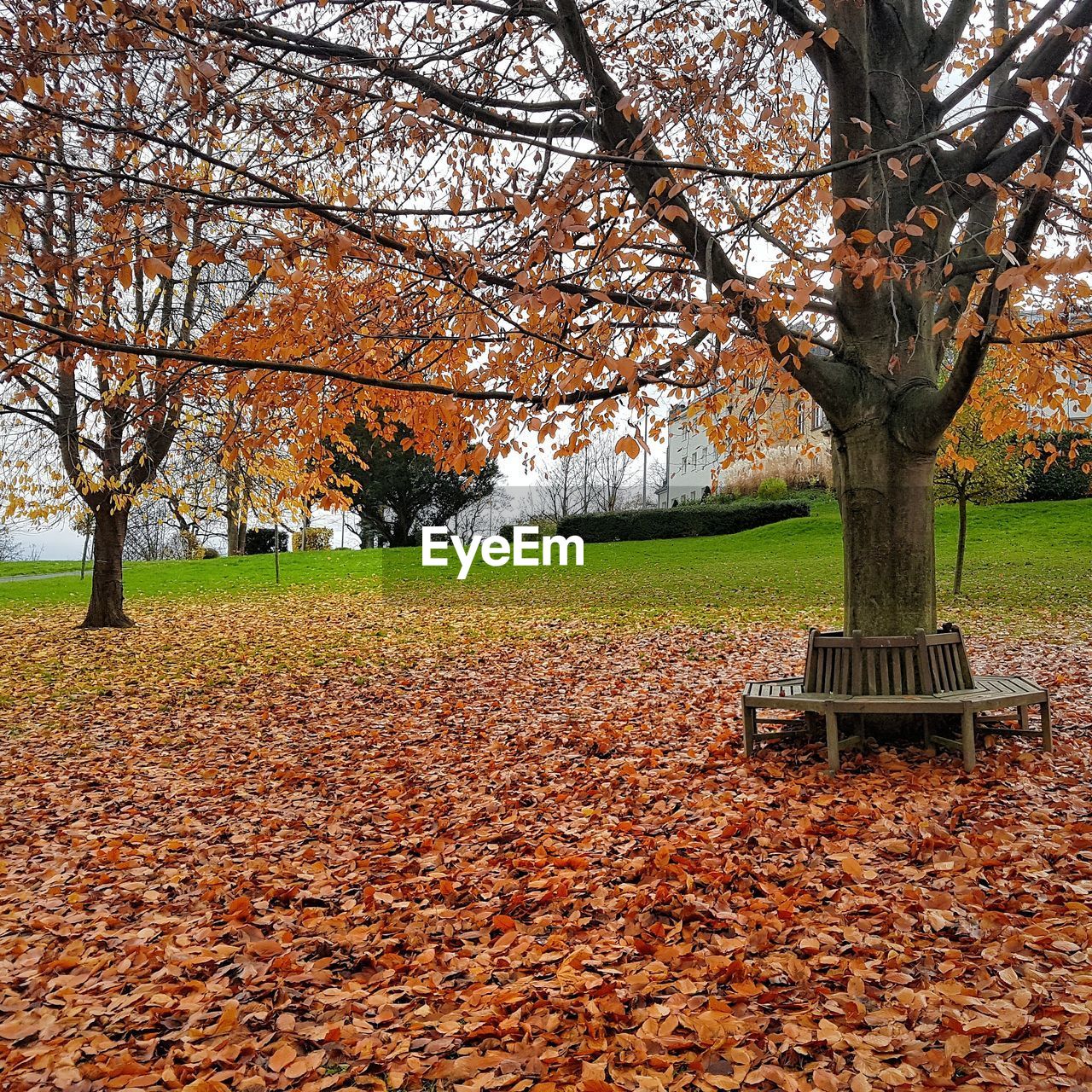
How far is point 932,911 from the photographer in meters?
3.54

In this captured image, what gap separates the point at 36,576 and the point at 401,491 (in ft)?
48.1

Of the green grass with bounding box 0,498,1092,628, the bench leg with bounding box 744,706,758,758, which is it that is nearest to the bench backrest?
the bench leg with bounding box 744,706,758,758

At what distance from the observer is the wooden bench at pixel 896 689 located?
522cm

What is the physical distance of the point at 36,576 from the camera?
26109mm

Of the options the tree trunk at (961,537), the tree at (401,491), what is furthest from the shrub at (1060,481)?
→ the tree at (401,491)

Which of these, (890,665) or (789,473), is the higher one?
(789,473)

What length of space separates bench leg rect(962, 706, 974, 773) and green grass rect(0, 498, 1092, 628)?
325 inches

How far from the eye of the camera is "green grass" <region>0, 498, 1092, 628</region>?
15172 mm

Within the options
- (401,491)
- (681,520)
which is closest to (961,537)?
(681,520)

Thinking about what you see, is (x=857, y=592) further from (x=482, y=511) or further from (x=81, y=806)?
(x=482, y=511)

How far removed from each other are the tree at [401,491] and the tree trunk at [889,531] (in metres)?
29.4

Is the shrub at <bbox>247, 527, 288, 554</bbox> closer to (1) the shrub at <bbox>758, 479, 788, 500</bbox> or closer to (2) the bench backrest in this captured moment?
(1) the shrub at <bbox>758, 479, 788, 500</bbox>

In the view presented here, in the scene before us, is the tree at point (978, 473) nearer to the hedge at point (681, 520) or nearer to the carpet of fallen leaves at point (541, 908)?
the carpet of fallen leaves at point (541, 908)

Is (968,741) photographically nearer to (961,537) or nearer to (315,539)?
(961,537)
